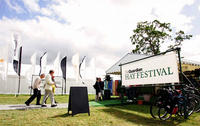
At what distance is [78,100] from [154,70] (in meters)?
3.19

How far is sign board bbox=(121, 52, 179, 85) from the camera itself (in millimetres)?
4840

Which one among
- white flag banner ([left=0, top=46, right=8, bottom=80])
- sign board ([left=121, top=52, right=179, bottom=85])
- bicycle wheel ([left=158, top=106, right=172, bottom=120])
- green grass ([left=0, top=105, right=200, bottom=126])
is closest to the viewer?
green grass ([left=0, top=105, right=200, bottom=126])

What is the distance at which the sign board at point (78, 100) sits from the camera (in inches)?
186

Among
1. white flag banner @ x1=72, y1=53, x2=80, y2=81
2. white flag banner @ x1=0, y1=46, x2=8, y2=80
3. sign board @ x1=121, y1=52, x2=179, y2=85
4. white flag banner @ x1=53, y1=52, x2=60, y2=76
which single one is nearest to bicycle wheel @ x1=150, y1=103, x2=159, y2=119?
sign board @ x1=121, y1=52, x2=179, y2=85

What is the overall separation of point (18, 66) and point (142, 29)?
69.1 ft

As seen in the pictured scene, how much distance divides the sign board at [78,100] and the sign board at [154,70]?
8.77 ft

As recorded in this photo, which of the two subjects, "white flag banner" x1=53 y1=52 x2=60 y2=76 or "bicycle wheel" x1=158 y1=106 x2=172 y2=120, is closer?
"bicycle wheel" x1=158 y1=106 x2=172 y2=120

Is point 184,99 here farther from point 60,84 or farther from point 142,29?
point 142,29

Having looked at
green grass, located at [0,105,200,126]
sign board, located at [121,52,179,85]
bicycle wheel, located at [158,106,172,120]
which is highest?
sign board, located at [121,52,179,85]

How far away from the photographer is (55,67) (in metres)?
17.0

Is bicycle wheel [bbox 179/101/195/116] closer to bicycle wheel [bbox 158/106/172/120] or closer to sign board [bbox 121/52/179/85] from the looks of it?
bicycle wheel [bbox 158/106/172/120]

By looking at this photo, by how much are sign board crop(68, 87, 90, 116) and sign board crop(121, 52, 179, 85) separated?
2.67 m

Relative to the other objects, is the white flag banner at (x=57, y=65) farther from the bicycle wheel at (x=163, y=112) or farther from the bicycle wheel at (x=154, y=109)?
the bicycle wheel at (x=163, y=112)

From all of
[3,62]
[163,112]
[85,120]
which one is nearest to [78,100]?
[85,120]
